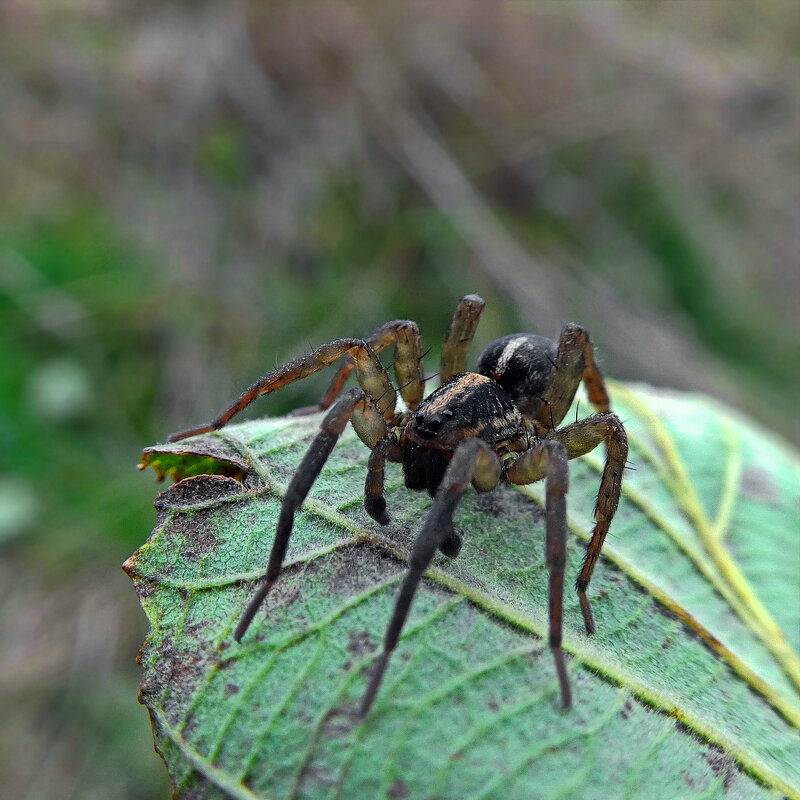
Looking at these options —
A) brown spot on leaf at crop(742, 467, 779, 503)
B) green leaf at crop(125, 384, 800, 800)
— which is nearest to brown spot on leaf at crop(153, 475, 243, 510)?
green leaf at crop(125, 384, 800, 800)

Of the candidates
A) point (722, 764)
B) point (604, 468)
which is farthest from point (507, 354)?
point (722, 764)

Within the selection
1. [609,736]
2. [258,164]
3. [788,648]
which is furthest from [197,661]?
[258,164]

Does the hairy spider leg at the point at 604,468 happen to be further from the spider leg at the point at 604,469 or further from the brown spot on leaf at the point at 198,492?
the brown spot on leaf at the point at 198,492

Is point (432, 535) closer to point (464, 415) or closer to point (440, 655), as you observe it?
point (440, 655)

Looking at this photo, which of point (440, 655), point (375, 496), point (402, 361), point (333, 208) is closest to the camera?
point (440, 655)

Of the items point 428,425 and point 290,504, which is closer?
point 290,504

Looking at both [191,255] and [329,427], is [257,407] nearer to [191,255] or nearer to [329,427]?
[329,427]

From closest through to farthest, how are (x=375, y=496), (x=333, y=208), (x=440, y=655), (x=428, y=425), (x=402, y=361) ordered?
(x=440, y=655), (x=375, y=496), (x=428, y=425), (x=402, y=361), (x=333, y=208)
